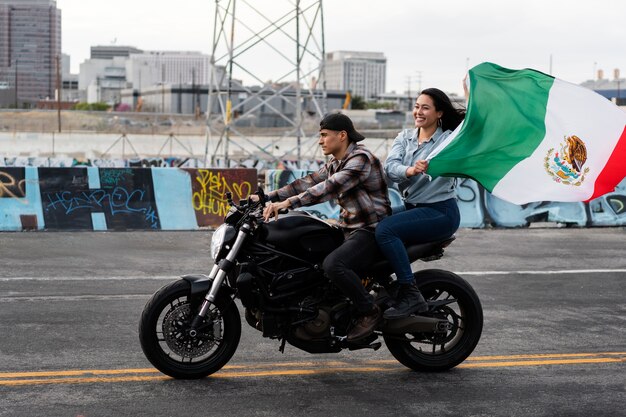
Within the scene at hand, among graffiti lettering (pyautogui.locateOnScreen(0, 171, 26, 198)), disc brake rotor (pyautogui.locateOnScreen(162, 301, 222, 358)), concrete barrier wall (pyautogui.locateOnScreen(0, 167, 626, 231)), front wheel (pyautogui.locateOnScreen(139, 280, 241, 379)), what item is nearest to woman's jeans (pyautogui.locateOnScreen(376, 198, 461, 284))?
front wheel (pyautogui.locateOnScreen(139, 280, 241, 379))

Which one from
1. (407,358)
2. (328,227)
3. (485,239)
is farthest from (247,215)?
(485,239)

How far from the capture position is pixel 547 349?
7.69 metres

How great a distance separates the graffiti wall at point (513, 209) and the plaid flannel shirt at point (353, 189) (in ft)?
34.5

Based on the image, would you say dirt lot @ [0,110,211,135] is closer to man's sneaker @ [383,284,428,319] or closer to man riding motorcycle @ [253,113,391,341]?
man riding motorcycle @ [253,113,391,341]

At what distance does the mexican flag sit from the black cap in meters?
0.78

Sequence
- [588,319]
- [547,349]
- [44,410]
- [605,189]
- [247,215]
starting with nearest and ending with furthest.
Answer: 1. [44,410]
2. [247,215]
3. [605,189]
4. [547,349]
5. [588,319]

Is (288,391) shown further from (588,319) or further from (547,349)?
(588,319)

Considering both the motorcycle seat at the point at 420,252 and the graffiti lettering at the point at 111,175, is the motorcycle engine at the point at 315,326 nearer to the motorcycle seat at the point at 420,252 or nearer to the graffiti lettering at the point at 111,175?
the motorcycle seat at the point at 420,252

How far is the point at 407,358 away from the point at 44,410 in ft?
8.50

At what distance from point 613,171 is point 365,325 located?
212 cm

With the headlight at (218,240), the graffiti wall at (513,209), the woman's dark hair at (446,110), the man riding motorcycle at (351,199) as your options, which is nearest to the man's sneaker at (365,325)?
the man riding motorcycle at (351,199)

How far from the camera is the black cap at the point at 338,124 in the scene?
21.5ft

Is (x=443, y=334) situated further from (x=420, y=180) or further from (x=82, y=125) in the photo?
(x=82, y=125)

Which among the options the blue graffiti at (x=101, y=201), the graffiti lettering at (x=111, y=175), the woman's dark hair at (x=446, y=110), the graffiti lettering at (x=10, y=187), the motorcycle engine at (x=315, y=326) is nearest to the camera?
the motorcycle engine at (x=315, y=326)
